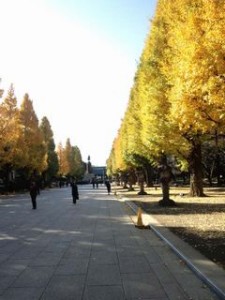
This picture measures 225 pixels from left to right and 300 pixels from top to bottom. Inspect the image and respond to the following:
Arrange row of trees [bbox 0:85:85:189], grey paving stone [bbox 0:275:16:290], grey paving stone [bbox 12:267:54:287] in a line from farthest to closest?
row of trees [bbox 0:85:85:189], grey paving stone [bbox 12:267:54:287], grey paving stone [bbox 0:275:16:290]

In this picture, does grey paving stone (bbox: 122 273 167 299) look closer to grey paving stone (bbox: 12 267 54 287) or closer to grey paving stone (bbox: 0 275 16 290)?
grey paving stone (bbox: 12 267 54 287)

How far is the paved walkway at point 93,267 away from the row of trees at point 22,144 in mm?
33969

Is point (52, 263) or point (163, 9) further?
point (163, 9)

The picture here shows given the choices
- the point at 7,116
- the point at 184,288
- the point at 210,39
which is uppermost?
the point at 7,116

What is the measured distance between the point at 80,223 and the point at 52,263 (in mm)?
8677

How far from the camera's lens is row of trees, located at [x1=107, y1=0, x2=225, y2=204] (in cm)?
1532

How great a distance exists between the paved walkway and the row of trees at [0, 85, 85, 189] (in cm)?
3397

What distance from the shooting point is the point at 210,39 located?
49.5 ft

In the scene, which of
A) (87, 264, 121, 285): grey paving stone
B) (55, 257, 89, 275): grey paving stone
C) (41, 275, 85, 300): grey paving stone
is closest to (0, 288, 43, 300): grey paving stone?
(41, 275, 85, 300): grey paving stone

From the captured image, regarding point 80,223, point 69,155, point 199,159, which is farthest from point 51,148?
point 80,223

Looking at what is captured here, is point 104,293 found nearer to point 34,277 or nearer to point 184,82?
point 34,277

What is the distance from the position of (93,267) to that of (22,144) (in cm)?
5087

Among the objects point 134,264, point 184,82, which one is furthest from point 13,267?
point 184,82

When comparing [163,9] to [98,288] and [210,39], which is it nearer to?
[210,39]
